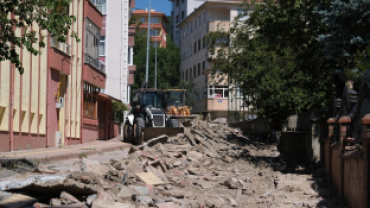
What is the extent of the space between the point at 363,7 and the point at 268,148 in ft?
48.9

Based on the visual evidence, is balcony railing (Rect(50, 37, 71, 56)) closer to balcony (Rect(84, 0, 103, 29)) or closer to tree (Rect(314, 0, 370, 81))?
balcony (Rect(84, 0, 103, 29))

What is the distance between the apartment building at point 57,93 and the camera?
23.2 meters

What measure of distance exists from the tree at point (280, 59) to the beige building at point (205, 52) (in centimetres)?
2683

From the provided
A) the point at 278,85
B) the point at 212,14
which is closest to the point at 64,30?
the point at 278,85

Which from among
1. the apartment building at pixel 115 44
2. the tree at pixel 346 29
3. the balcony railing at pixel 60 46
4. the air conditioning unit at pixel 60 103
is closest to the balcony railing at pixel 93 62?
the balcony railing at pixel 60 46

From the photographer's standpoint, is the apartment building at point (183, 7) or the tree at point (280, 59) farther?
the apartment building at point (183, 7)

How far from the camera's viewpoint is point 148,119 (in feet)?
102

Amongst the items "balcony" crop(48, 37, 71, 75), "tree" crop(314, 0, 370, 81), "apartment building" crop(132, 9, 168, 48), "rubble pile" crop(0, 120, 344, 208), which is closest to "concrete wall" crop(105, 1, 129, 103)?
"balcony" crop(48, 37, 71, 75)

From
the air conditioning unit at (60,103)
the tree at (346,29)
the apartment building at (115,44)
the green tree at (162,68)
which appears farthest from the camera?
the green tree at (162,68)

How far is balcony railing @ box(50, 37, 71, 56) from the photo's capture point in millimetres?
29028

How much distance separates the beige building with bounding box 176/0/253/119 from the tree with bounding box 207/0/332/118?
2683 cm

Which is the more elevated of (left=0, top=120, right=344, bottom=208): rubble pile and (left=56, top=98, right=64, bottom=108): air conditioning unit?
(left=56, top=98, right=64, bottom=108): air conditioning unit

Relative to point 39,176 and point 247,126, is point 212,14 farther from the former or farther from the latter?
point 39,176

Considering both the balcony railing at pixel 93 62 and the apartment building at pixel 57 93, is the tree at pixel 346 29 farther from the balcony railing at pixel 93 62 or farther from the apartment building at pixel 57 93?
the balcony railing at pixel 93 62
